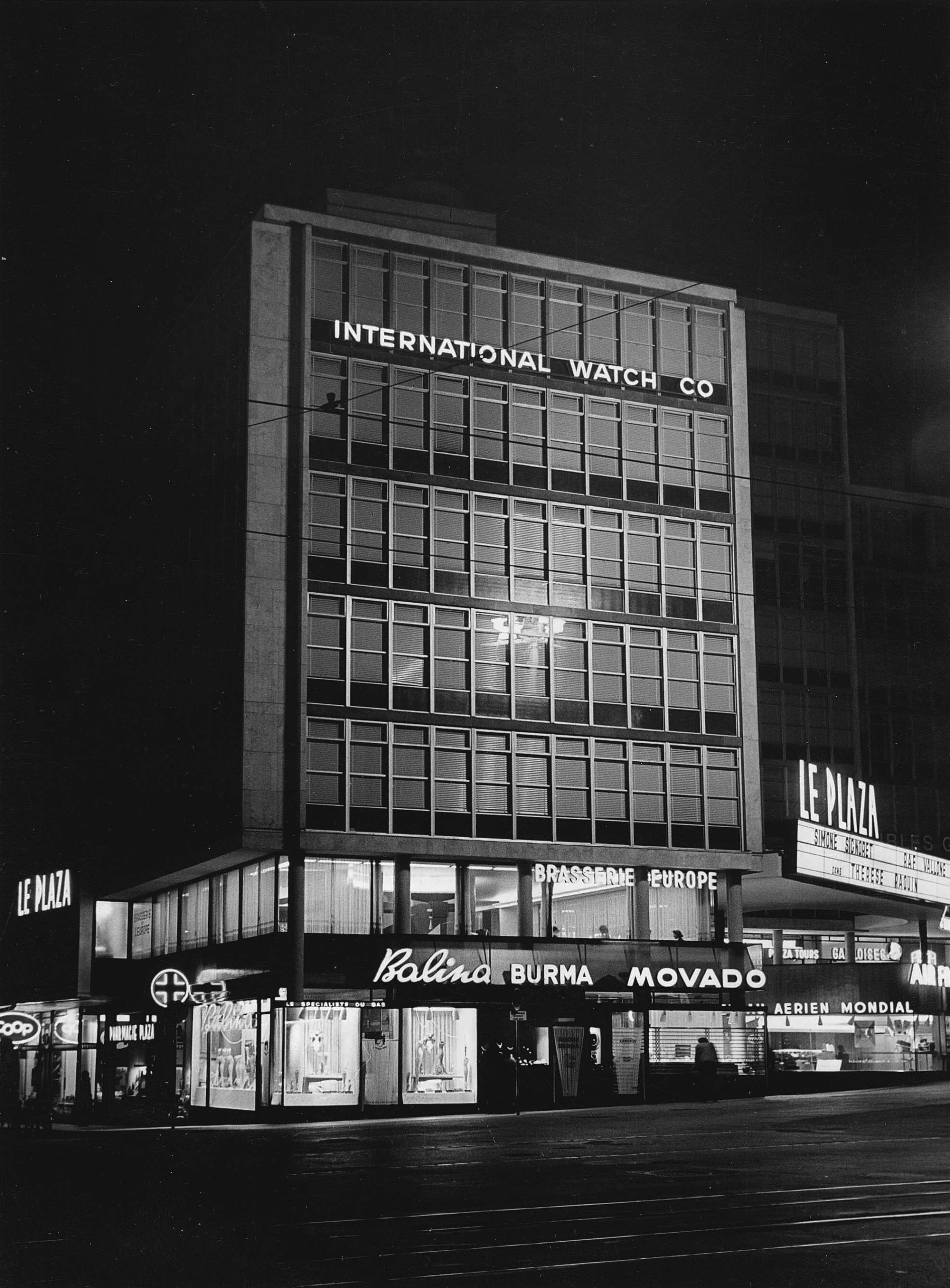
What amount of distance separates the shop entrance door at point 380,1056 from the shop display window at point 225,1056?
3.47 meters

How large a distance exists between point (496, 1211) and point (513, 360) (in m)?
41.3

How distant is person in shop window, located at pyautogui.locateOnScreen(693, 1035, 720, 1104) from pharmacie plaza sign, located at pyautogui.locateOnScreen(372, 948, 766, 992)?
156 inches

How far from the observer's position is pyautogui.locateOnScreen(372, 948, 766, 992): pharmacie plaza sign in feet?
160

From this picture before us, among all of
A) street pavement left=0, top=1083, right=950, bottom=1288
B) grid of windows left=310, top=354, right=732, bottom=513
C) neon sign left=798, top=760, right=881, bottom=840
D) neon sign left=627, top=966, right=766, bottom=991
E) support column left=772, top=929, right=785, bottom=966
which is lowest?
street pavement left=0, top=1083, right=950, bottom=1288

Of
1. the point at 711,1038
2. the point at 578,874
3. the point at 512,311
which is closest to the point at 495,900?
the point at 578,874

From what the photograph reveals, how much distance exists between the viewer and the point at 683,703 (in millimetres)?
55312

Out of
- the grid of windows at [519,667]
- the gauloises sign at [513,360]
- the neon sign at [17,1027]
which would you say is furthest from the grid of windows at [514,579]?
the neon sign at [17,1027]

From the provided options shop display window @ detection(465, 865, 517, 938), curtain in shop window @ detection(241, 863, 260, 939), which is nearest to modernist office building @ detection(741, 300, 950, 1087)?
shop display window @ detection(465, 865, 517, 938)

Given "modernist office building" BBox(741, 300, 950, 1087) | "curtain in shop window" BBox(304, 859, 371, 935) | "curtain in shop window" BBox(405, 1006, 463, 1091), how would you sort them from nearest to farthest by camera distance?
"curtain in shop window" BBox(405, 1006, 463, 1091) < "curtain in shop window" BBox(304, 859, 371, 935) < "modernist office building" BBox(741, 300, 950, 1087)

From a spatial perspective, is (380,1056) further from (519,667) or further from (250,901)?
(519,667)

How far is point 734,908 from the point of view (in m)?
54.4

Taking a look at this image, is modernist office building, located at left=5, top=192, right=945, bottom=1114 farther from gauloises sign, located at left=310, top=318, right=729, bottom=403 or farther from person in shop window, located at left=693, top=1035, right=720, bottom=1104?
person in shop window, located at left=693, top=1035, right=720, bottom=1104

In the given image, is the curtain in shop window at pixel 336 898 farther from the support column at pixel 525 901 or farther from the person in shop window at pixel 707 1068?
the person in shop window at pixel 707 1068

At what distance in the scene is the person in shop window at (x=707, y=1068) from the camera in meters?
45.7
